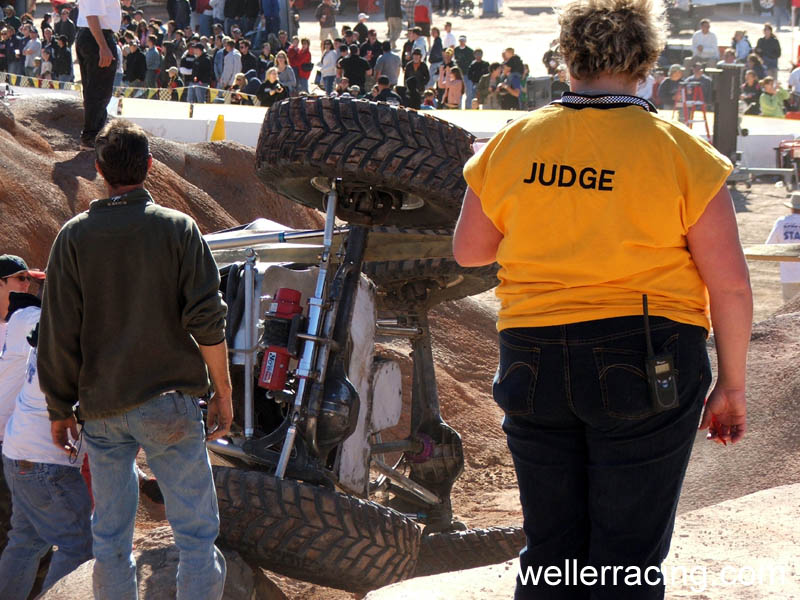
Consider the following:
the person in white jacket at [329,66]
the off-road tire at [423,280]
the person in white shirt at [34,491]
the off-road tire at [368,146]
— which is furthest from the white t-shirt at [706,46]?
the person in white shirt at [34,491]

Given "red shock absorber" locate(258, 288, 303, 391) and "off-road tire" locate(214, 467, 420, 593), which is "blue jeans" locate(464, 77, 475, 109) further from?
"off-road tire" locate(214, 467, 420, 593)

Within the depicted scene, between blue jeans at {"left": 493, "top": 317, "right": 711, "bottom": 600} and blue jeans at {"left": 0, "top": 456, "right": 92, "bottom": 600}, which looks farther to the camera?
blue jeans at {"left": 0, "top": 456, "right": 92, "bottom": 600}

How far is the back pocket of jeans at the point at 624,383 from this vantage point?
2.59 m

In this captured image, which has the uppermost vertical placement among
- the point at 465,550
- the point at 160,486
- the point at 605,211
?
the point at 605,211

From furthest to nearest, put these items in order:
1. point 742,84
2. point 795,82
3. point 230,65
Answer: point 742,84 < point 795,82 < point 230,65

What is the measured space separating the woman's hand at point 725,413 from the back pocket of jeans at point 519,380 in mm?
462

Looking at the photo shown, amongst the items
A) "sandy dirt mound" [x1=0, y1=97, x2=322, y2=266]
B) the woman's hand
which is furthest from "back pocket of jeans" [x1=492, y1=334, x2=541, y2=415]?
"sandy dirt mound" [x1=0, y1=97, x2=322, y2=266]

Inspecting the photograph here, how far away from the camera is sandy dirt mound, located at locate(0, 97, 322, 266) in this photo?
813cm

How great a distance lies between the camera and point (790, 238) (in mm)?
11422

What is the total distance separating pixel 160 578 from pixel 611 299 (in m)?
2.54

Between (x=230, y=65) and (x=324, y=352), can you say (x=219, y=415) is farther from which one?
(x=230, y=65)

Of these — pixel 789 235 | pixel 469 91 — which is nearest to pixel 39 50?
pixel 469 91

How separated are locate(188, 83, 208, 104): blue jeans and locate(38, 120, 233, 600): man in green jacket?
58.2ft

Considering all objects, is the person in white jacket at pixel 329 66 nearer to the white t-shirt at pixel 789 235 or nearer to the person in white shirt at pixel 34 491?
the white t-shirt at pixel 789 235
